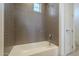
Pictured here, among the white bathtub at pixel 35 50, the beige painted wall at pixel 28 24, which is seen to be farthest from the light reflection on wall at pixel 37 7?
the white bathtub at pixel 35 50

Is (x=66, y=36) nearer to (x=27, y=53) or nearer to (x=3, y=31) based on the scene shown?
(x=27, y=53)

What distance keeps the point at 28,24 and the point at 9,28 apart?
9.5 inches

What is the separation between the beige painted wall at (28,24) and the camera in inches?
52.6

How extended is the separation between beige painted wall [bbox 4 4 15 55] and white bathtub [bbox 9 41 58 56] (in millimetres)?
71

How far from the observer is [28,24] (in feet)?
4.52

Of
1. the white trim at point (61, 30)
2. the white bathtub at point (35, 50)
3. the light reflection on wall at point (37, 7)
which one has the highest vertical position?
the light reflection on wall at point (37, 7)

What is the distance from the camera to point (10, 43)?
134 cm

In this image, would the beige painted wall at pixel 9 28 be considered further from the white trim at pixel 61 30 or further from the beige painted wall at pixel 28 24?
the white trim at pixel 61 30

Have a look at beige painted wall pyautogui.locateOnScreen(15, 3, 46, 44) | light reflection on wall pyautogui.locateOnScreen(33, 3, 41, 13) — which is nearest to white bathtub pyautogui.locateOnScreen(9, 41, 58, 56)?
beige painted wall pyautogui.locateOnScreen(15, 3, 46, 44)

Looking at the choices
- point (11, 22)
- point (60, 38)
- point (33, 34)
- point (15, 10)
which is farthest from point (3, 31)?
point (60, 38)

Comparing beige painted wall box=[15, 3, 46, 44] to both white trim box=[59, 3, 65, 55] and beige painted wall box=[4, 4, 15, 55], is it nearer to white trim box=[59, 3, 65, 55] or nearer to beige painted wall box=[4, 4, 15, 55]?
beige painted wall box=[4, 4, 15, 55]

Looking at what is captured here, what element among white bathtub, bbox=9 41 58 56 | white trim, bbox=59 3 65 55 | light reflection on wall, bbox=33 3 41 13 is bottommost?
white bathtub, bbox=9 41 58 56

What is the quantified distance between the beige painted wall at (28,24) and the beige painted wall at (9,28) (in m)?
0.06

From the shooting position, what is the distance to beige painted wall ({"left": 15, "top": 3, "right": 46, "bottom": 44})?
134 cm
